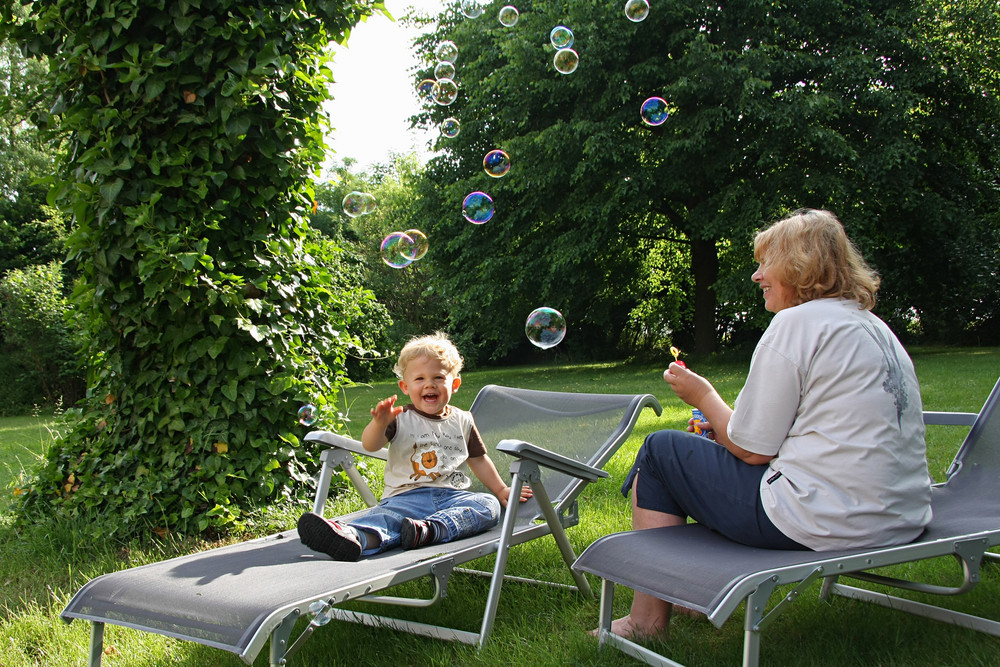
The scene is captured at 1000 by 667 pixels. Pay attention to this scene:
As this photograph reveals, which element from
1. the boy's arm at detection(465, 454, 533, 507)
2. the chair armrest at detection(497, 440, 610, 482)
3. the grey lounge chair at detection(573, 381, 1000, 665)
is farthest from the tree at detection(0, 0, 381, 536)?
the grey lounge chair at detection(573, 381, 1000, 665)

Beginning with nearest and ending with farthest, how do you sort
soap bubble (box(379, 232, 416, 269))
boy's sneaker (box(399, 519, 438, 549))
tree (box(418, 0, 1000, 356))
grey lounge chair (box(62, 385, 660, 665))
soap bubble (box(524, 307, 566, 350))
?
grey lounge chair (box(62, 385, 660, 665)), boy's sneaker (box(399, 519, 438, 549)), soap bubble (box(524, 307, 566, 350)), soap bubble (box(379, 232, 416, 269)), tree (box(418, 0, 1000, 356))

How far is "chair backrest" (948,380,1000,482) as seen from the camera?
3037 mm

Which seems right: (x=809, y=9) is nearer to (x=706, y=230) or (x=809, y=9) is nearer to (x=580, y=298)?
(x=706, y=230)

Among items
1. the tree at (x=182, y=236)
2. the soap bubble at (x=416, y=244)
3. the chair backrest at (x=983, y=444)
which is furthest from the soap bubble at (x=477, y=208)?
the chair backrest at (x=983, y=444)

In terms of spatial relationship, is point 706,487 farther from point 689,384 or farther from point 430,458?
point 430,458

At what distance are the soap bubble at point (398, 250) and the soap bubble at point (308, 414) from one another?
2.05 metres

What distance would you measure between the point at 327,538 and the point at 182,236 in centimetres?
201

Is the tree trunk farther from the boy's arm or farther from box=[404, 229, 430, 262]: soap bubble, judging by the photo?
the boy's arm

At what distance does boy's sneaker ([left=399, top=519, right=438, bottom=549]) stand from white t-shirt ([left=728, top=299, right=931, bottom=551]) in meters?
1.20

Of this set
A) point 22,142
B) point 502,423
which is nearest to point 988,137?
point 502,423

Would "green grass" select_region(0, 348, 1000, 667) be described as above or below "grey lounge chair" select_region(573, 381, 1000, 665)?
below

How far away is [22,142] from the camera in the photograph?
2248 centimetres

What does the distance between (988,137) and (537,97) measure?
9633 millimetres

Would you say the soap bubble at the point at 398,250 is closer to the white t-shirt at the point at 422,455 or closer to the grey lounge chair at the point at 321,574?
the grey lounge chair at the point at 321,574
